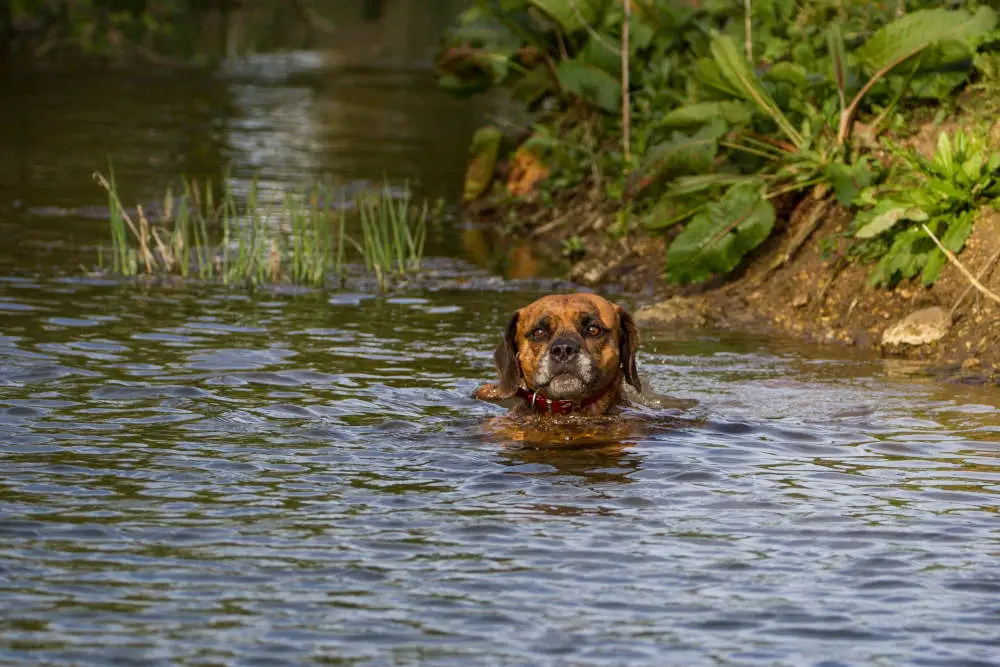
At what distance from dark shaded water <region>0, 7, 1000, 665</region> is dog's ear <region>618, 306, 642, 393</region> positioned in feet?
1.46

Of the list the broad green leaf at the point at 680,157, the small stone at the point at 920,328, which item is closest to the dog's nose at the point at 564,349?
the small stone at the point at 920,328

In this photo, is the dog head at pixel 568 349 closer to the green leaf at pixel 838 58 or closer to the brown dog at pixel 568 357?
the brown dog at pixel 568 357

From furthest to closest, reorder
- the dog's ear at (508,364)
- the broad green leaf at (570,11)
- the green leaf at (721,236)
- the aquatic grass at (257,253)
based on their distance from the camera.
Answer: the broad green leaf at (570,11) < the aquatic grass at (257,253) < the green leaf at (721,236) < the dog's ear at (508,364)

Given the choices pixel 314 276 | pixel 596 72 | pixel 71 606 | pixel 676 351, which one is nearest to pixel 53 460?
pixel 71 606

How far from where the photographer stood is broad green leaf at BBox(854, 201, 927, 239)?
11.9 metres

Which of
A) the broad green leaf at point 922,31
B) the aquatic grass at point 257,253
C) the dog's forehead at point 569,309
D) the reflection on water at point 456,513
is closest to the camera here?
the reflection on water at point 456,513

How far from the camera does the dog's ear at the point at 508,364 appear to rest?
30.5 feet

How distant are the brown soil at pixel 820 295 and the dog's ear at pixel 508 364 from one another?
3244 mm

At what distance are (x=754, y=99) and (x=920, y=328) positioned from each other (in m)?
2.63

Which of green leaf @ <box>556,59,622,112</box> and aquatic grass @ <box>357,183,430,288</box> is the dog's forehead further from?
green leaf @ <box>556,59,622,112</box>

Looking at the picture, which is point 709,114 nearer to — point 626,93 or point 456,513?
point 626,93

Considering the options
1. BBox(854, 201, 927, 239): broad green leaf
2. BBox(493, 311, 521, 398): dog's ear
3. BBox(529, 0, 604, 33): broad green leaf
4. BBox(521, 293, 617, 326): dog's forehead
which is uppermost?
BBox(529, 0, 604, 33): broad green leaf

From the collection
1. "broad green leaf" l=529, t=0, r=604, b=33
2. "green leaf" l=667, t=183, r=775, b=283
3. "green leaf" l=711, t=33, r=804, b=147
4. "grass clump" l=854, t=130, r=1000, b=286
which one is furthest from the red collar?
"broad green leaf" l=529, t=0, r=604, b=33

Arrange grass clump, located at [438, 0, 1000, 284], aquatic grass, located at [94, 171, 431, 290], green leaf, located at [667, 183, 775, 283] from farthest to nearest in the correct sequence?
aquatic grass, located at [94, 171, 431, 290], green leaf, located at [667, 183, 775, 283], grass clump, located at [438, 0, 1000, 284]
